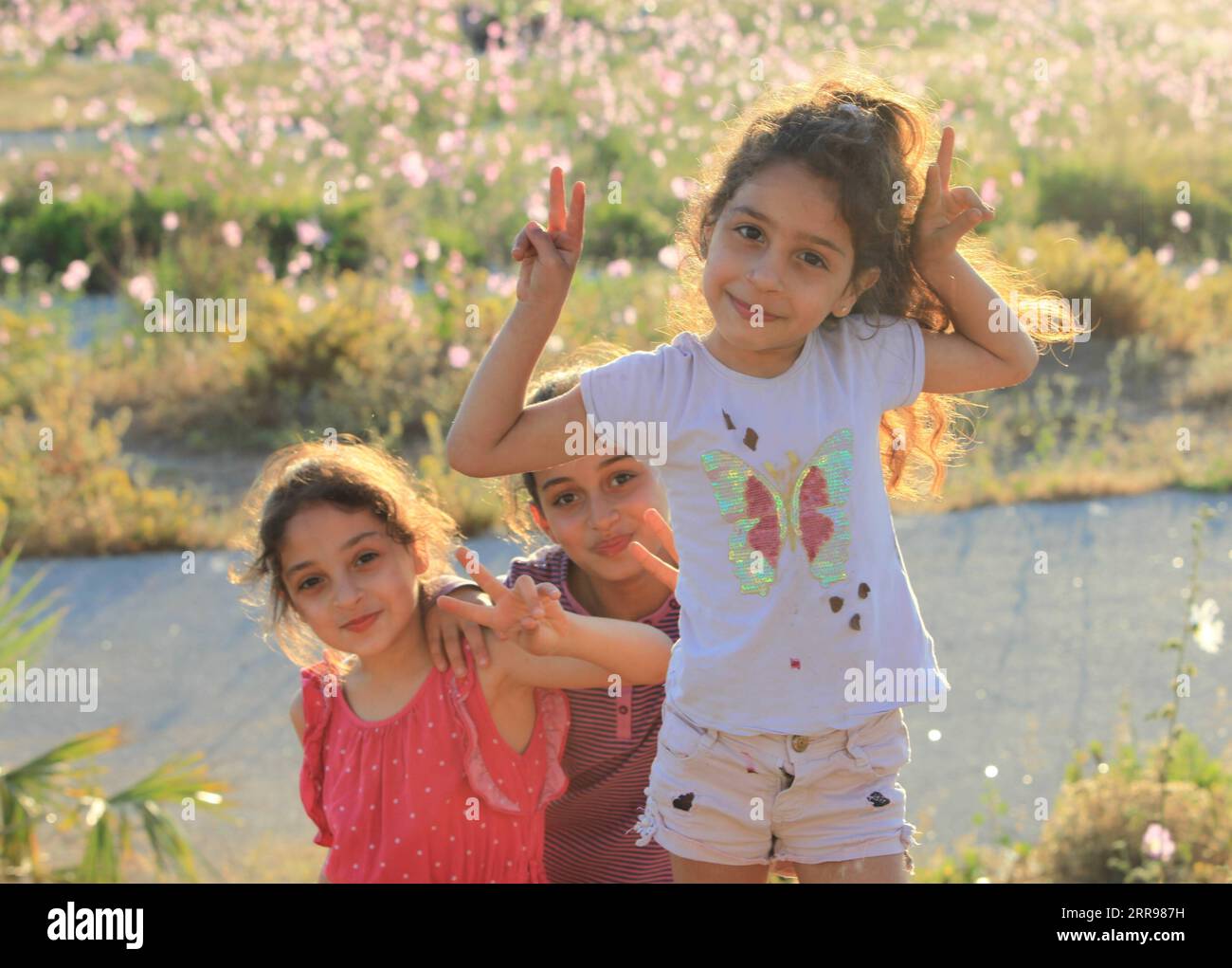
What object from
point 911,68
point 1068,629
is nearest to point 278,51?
point 911,68

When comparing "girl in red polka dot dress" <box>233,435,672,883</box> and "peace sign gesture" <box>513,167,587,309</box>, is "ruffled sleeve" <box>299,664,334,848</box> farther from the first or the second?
"peace sign gesture" <box>513,167,587,309</box>

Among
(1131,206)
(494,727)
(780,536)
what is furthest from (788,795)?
(1131,206)

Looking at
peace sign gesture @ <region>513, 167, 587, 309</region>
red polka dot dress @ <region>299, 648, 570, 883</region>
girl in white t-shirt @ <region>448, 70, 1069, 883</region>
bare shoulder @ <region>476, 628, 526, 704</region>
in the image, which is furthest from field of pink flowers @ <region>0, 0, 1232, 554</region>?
red polka dot dress @ <region>299, 648, 570, 883</region>

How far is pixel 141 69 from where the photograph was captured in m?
15.1

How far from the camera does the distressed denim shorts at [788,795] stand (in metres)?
2.30

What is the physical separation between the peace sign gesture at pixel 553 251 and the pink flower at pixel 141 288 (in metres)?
5.35

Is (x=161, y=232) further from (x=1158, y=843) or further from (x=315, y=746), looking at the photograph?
(x=1158, y=843)

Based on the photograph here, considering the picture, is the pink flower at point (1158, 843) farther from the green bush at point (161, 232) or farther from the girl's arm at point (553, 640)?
the green bush at point (161, 232)

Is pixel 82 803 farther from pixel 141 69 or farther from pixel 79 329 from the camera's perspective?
pixel 141 69

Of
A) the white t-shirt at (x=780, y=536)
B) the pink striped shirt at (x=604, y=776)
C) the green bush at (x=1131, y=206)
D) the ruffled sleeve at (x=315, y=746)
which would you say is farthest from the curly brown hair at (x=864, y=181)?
the green bush at (x=1131, y=206)

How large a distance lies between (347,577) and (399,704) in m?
0.25

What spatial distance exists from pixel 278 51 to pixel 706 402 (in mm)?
11984
